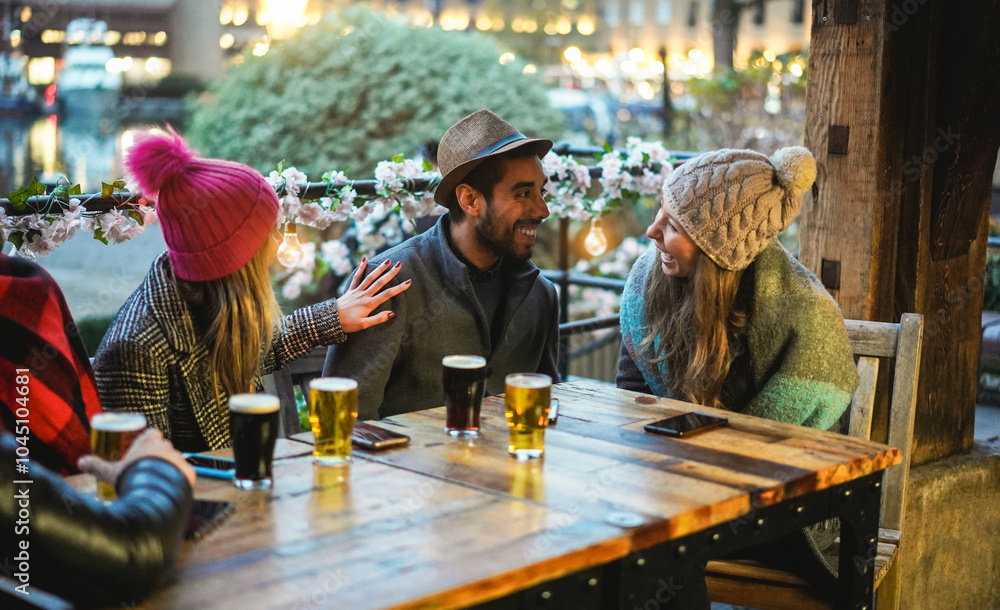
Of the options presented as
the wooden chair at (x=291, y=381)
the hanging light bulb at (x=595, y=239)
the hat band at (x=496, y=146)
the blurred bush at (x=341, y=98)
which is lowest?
the wooden chair at (x=291, y=381)

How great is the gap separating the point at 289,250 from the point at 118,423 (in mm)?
2091

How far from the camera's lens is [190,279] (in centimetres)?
223

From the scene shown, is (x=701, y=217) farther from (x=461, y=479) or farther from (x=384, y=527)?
(x=384, y=527)

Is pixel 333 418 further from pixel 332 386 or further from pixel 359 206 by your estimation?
pixel 359 206

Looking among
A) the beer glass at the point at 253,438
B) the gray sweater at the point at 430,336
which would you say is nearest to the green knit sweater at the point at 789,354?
the gray sweater at the point at 430,336

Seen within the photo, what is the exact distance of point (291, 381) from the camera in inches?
119

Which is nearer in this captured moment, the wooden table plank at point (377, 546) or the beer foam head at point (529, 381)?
the wooden table plank at point (377, 546)

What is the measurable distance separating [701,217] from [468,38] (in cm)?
575

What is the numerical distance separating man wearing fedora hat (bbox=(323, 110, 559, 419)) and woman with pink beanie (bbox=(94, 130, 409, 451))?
0.52m

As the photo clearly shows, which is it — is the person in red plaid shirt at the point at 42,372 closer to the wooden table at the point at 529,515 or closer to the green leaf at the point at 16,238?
the wooden table at the point at 529,515

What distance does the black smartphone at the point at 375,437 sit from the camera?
1.94 m

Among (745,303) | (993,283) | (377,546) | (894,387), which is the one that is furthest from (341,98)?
(377,546)

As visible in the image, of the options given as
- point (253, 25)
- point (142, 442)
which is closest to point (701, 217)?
point (142, 442)

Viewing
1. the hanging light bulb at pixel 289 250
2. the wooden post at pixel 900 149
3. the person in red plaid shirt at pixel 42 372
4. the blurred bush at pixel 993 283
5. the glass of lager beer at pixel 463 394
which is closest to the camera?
the person in red plaid shirt at pixel 42 372
